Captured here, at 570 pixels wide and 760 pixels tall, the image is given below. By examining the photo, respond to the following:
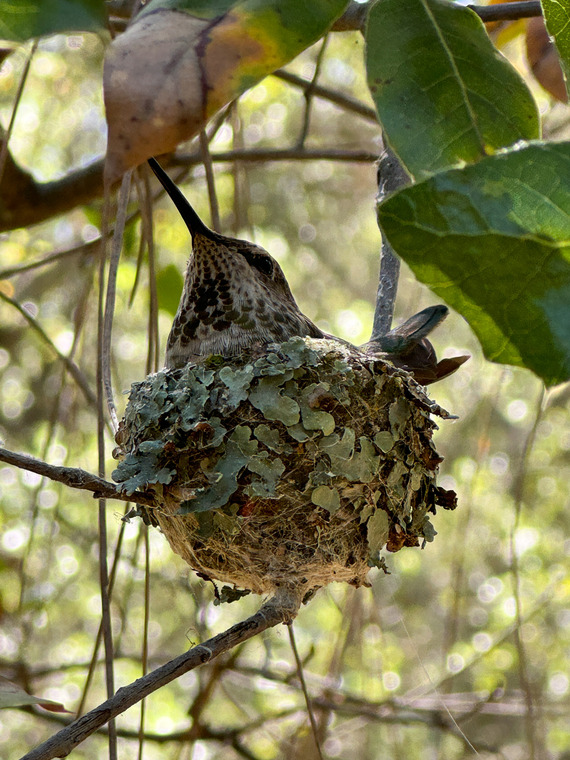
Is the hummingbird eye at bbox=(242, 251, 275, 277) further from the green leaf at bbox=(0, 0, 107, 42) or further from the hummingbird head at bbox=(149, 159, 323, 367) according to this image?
the green leaf at bbox=(0, 0, 107, 42)

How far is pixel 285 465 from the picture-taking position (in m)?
1.90

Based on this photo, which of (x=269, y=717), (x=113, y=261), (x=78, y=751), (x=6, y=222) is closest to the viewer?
(x=113, y=261)

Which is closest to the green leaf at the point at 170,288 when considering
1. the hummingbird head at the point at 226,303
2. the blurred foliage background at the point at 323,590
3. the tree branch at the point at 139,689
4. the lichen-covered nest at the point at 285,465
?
the blurred foliage background at the point at 323,590

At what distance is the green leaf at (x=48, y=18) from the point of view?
114cm

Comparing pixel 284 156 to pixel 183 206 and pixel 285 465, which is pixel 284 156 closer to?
→ pixel 183 206

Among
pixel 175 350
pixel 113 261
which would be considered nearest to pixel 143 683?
pixel 113 261

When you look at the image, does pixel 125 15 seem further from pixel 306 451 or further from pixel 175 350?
pixel 306 451

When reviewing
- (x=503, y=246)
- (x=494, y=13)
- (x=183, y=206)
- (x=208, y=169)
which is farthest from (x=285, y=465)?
(x=494, y=13)

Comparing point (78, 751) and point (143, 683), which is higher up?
point (78, 751)

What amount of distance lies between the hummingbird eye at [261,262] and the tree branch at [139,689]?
1.21 metres

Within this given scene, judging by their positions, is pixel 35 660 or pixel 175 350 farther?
pixel 35 660

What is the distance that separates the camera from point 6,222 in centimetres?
294

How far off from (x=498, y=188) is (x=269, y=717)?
2786 mm

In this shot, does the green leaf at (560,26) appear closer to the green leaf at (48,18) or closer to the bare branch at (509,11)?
the green leaf at (48,18)
